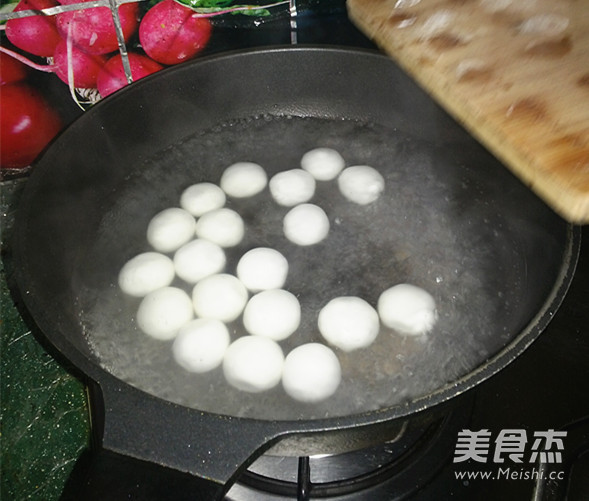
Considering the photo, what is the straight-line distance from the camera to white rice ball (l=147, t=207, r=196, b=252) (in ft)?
3.67

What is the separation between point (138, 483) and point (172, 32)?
1001 millimetres

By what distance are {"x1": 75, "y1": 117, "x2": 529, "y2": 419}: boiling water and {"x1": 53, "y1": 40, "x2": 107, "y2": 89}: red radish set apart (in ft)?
0.84

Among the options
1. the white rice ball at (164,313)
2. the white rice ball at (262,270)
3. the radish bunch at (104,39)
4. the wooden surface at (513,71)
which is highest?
the wooden surface at (513,71)

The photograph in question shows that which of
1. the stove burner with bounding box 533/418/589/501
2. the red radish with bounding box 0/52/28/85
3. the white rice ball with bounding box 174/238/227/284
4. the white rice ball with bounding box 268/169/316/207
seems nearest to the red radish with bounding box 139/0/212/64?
the red radish with bounding box 0/52/28/85

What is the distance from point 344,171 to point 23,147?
768 millimetres

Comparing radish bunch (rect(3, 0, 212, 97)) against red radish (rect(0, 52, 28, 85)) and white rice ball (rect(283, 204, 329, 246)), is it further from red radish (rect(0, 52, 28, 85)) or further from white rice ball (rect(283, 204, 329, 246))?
white rice ball (rect(283, 204, 329, 246))

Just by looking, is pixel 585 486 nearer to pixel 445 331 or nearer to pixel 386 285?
pixel 445 331

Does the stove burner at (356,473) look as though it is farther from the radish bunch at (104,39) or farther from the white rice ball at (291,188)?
the radish bunch at (104,39)

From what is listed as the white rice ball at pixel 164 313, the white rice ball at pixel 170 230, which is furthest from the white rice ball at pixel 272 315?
the white rice ball at pixel 170 230

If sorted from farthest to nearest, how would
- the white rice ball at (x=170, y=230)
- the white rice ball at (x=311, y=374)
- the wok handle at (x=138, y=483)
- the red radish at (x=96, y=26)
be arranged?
the red radish at (x=96, y=26) < the white rice ball at (x=170, y=230) < the white rice ball at (x=311, y=374) < the wok handle at (x=138, y=483)

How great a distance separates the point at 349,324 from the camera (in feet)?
3.11

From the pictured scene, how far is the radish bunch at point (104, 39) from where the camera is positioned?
1.22 meters

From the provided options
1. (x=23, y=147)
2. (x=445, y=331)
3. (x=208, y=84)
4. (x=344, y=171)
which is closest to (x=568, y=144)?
(x=445, y=331)

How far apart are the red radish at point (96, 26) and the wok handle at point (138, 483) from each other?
96 centimetres
